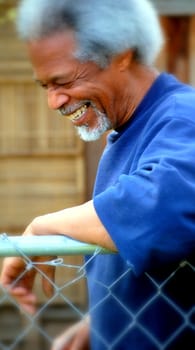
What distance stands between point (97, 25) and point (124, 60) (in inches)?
5.0

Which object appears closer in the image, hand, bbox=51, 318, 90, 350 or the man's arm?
the man's arm

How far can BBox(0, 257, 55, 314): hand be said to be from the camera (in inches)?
105

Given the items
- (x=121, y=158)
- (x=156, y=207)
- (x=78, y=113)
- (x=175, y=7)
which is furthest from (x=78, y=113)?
(x=175, y=7)

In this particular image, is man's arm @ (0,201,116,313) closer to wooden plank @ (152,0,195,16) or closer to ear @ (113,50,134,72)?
ear @ (113,50,134,72)

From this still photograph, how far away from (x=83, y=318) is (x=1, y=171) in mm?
3955

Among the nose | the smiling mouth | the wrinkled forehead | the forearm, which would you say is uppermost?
the wrinkled forehead

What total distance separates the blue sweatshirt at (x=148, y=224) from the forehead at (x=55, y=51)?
234 millimetres

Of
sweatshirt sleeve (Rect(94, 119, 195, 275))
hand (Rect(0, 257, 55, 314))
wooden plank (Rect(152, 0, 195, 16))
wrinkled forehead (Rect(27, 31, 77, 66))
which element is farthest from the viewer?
wooden plank (Rect(152, 0, 195, 16))

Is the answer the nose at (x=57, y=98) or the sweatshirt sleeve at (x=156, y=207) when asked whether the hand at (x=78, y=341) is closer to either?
the sweatshirt sleeve at (x=156, y=207)

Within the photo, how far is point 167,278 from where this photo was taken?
2645 millimetres

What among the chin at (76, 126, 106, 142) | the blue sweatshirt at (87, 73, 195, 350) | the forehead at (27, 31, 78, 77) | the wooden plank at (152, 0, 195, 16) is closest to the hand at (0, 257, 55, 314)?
the blue sweatshirt at (87, 73, 195, 350)

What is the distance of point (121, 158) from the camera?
2.86m

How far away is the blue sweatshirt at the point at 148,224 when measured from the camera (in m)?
2.46

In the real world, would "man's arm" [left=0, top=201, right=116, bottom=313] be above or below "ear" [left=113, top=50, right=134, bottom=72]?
below
